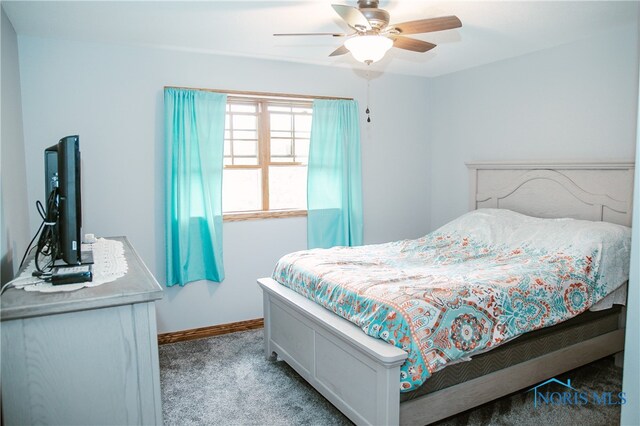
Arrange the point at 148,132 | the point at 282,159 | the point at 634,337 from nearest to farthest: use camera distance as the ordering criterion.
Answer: the point at 634,337 < the point at 148,132 < the point at 282,159

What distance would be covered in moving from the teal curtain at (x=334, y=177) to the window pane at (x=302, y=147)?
14cm

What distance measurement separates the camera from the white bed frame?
7.33ft

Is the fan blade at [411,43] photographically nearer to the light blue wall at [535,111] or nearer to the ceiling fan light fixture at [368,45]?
the ceiling fan light fixture at [368,45]

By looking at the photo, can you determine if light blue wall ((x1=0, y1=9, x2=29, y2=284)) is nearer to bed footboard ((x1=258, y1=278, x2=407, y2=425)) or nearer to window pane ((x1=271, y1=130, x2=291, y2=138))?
bed footboard ((x1=258, y1=278, x2=407, y2=425))

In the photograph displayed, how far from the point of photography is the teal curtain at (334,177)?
443 centimetres

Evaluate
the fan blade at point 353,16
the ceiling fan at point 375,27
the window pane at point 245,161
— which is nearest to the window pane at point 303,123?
the window pane at point 245,161

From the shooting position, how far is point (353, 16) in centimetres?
238

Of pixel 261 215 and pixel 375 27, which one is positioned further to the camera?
pixel 261 215

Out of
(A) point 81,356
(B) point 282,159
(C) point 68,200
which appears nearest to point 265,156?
(B) point 282,159

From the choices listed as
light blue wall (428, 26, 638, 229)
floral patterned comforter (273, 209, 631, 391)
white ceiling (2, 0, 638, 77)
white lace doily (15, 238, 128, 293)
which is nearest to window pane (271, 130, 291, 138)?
white ceiling (2, 0, 638, 77)

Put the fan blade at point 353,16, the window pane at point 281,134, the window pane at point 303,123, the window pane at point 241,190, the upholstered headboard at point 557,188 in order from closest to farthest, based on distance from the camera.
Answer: the fan blade at point 353,16
the upholstered headboard at point 557,188
the window pane at point 241,190
the window pane at point 281,134
the window pane at point 303,123

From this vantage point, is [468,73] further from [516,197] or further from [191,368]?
[191,368]

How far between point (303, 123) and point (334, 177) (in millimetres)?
606

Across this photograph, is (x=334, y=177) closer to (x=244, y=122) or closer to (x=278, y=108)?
(x=278, y=108)
